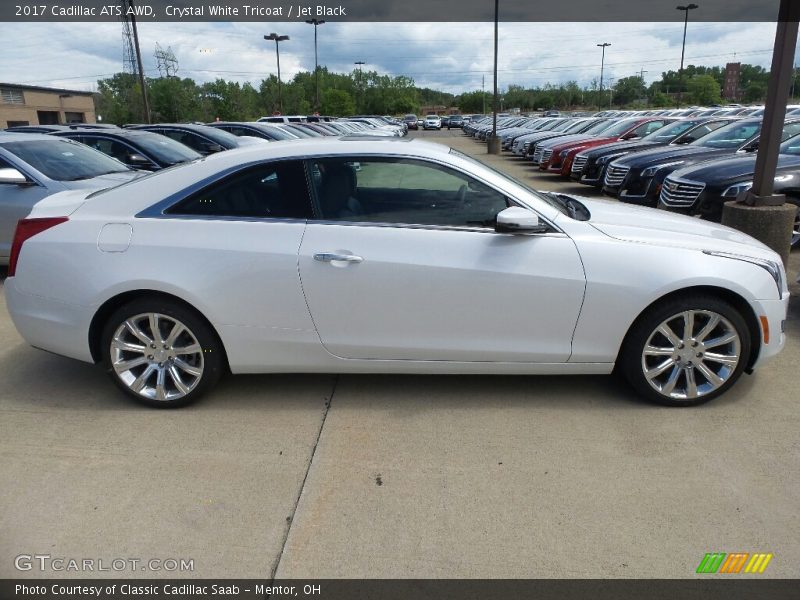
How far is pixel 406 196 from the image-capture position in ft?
11.9

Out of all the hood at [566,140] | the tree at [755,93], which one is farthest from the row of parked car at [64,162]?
the tree at [755,93]

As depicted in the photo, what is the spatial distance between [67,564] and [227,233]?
183cm

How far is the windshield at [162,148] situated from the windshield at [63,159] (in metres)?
1.37

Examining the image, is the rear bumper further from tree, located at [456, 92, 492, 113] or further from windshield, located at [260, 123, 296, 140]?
tree, located at [456, 92, 492, 113]

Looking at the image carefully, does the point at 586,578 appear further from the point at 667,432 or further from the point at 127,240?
the point at 127,240

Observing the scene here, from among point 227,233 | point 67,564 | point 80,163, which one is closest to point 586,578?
point 67,564

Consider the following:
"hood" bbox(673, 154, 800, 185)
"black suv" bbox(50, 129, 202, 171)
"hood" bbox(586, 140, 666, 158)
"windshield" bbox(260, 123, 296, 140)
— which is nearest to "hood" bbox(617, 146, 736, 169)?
"hood" bbox(586, 140, 666, 158)

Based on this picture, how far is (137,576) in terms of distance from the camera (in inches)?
93.1

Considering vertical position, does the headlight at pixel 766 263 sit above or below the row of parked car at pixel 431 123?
below

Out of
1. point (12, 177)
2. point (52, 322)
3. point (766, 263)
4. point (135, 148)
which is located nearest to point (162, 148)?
point (135, 148)

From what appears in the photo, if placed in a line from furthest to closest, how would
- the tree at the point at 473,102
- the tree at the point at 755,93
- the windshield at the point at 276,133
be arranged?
1. the tree at the point at 473,102
2. the tree at the point at 755,93
3. the windshield at the point at 276,133

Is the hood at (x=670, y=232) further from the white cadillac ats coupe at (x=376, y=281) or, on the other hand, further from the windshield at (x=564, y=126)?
the windshield at (x=564, y=126)

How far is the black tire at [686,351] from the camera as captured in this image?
3426mm

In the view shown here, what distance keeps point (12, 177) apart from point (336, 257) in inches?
192
